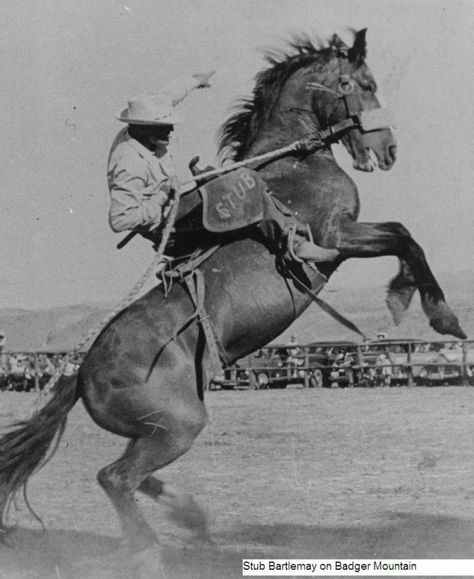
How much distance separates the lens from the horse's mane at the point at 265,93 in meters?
5.81

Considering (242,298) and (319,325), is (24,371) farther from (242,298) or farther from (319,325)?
(242,298)

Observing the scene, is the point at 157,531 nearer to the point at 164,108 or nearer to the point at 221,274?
the point at 221,274

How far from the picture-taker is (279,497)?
301 inches

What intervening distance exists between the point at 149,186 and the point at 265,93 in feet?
3.02

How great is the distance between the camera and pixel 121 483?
5.29 m

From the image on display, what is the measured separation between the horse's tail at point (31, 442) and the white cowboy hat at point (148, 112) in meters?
1.43

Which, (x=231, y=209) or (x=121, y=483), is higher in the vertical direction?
(x=231, y=209)

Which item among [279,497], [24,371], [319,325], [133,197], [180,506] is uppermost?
[133,197]

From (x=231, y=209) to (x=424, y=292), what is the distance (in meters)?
1.14

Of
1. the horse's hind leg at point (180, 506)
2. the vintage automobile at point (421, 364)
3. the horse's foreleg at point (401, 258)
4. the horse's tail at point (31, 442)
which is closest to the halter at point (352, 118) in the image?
the horse's foreleg at point (401, 258)

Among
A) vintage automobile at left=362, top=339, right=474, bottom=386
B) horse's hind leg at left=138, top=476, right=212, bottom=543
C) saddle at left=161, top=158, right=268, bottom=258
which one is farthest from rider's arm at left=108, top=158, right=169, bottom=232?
vintage automobile at left=362, top=339, right=474, bottom=386

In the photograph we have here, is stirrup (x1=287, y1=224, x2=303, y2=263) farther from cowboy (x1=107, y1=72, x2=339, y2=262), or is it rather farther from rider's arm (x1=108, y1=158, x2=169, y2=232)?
rider's arm (x1=108, y1=158, x2=169, y2=232)

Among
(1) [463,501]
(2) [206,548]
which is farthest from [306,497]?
(2) [206,548]
